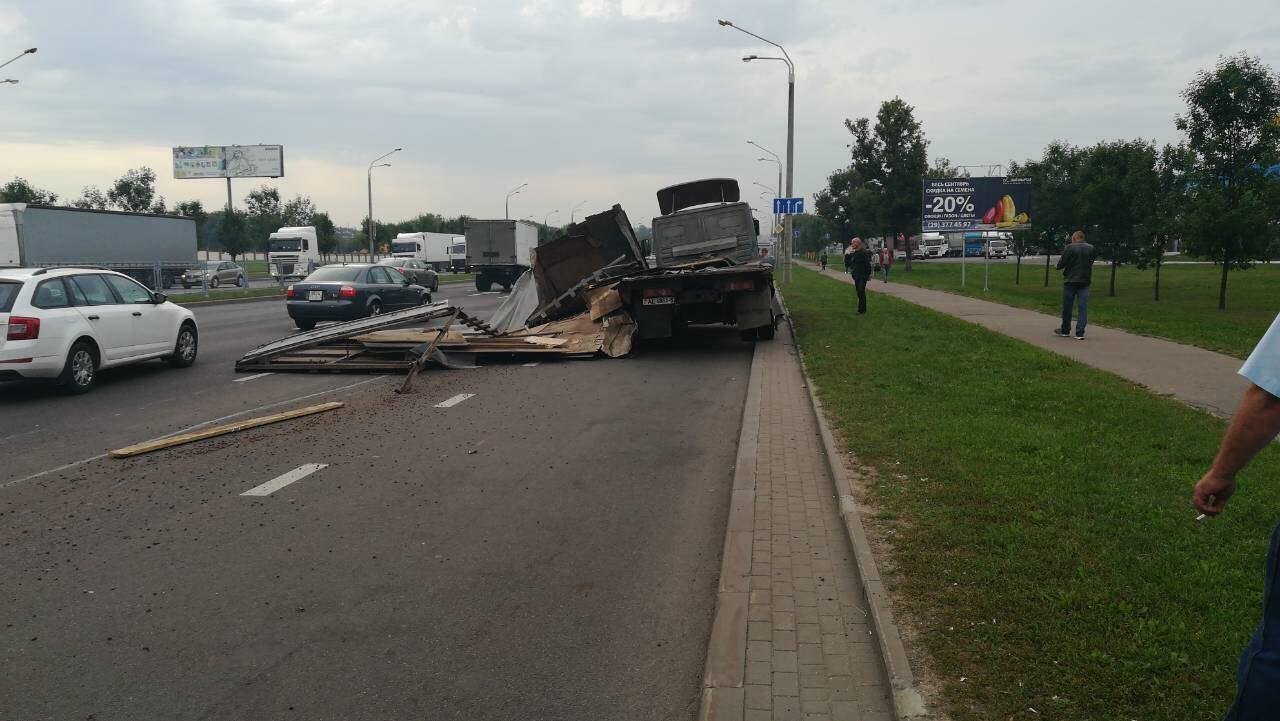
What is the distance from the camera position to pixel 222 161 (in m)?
64.5

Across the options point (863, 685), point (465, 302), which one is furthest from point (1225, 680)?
point (465, 302)

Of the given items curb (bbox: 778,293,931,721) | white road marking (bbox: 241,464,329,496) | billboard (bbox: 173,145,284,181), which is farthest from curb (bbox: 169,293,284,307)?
billboard (bbox: 173,145,284,181)

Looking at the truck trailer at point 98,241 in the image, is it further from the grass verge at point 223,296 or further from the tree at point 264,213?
the tree at point 264,213

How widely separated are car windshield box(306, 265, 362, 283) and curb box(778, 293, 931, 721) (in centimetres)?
1502

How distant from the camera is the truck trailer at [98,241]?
31.8 m

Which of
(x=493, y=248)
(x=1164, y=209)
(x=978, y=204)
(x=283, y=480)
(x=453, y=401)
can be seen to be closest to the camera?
(x=283, y=480)

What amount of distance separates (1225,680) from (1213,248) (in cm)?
2156

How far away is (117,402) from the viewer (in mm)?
10875

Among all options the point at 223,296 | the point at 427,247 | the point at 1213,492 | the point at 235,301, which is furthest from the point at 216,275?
the point at 1213,492

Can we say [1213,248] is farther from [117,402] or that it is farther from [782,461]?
[117,402]

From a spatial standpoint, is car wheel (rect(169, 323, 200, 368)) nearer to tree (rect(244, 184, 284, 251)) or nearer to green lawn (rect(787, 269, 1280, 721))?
green lawn (rect(787, 269, 1280, 721))

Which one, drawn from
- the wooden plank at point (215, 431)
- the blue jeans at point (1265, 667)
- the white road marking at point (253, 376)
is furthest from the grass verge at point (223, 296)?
the blue jeans at point (1265, 667)

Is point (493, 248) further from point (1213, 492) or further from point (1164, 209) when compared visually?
point (1213, 492)

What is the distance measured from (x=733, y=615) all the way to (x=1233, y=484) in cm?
239
